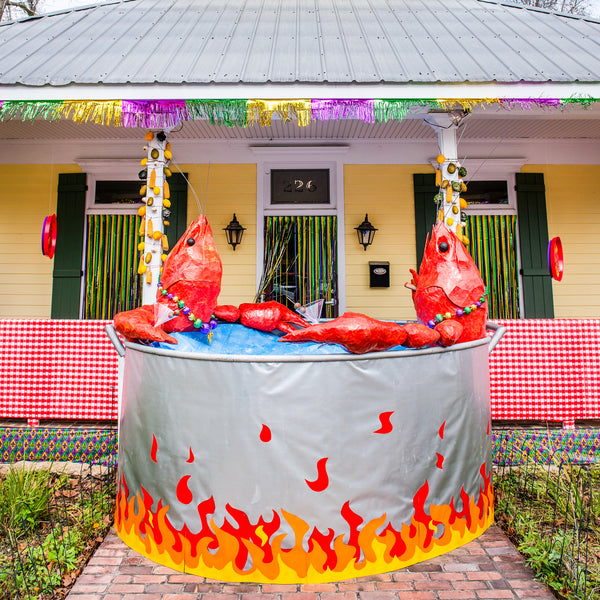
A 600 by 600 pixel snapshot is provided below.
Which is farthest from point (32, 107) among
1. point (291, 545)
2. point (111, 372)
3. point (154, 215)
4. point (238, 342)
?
point (291, 545)

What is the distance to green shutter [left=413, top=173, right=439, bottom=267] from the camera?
5859 mm

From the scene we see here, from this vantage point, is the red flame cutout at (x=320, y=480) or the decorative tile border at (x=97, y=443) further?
the decorative tile border at (x=97, y=443)

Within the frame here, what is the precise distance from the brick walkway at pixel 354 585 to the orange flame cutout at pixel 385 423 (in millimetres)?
772

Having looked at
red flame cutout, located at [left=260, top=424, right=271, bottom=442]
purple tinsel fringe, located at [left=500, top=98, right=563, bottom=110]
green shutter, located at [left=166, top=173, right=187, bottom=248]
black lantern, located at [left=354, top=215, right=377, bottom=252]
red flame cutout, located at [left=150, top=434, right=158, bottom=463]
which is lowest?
red flame cutout, located at [left=150, top=434, right=158, bottom=463]

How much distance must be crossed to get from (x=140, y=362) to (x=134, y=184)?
4.38 m

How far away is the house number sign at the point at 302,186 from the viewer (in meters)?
5.99

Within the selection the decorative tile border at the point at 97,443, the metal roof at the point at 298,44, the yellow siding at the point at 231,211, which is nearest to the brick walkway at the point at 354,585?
the decorative tile border at the point at 97,443

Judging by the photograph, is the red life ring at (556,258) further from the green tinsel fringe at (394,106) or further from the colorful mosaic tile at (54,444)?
the colorful mosaic tile at (54,444)

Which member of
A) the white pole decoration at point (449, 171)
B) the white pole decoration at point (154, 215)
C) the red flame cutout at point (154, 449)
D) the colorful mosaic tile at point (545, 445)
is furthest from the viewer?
the white pole decoration at point (449, 171)

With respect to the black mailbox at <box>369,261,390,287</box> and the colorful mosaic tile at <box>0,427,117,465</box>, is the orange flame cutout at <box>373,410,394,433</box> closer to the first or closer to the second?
the colorful mosaic tile at <box>0,427,117,465</box>

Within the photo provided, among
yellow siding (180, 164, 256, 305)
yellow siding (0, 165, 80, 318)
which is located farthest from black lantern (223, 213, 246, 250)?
yellow siding (0, 165, 80, 318)

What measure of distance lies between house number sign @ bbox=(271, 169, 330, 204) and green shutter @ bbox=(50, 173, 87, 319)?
106 inches

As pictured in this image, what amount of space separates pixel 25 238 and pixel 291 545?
19.1 ft

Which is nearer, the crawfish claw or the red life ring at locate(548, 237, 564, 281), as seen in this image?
the crawfish claw
